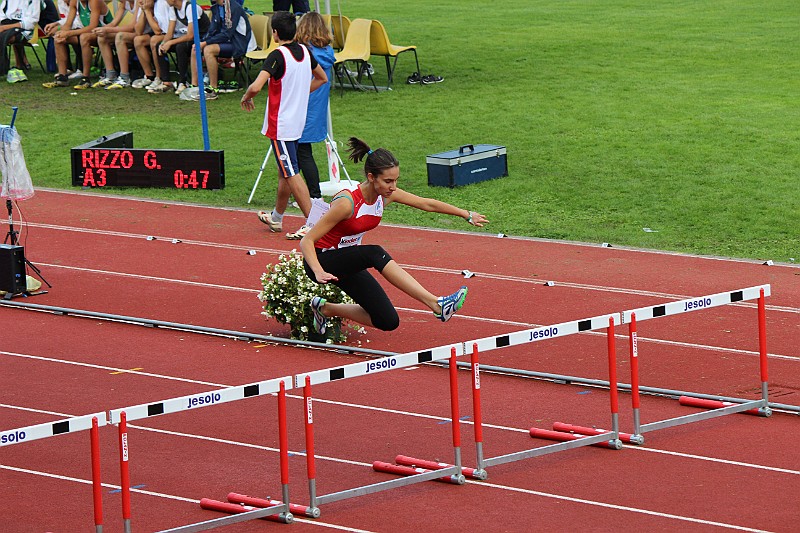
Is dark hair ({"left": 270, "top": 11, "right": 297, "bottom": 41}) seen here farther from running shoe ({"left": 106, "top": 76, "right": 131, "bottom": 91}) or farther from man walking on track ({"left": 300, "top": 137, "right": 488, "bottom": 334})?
running shoe ({"left": 106, "top": 76, "right": 131, "bottom": 91})

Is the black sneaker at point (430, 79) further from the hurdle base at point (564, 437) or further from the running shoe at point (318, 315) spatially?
the hurdle base at point (564, 437)

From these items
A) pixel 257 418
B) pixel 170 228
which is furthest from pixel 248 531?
pixel 170 228

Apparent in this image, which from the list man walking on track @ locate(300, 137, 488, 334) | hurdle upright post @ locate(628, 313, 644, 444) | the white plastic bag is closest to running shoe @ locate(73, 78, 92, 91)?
the white plastic bag

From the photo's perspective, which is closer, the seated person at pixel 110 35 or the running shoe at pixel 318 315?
the running shoe at pixel 318 315

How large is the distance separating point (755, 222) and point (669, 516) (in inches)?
298

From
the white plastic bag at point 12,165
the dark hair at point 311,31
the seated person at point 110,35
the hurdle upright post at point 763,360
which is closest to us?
the hurdle upright post at point 763,360

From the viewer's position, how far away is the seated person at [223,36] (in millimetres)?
20062

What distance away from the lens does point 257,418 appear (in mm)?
8500

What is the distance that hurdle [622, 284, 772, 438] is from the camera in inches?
304

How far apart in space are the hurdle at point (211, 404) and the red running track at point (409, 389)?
108mm

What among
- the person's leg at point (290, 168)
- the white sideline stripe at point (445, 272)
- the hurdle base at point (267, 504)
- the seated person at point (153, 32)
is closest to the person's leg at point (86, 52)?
the seated person at point (153, 32)

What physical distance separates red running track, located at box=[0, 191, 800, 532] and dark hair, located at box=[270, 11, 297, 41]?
1953 millimetres

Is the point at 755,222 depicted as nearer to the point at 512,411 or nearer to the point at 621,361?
the point at 621,361

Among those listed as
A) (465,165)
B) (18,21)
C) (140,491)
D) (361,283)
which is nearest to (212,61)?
(18,21)
